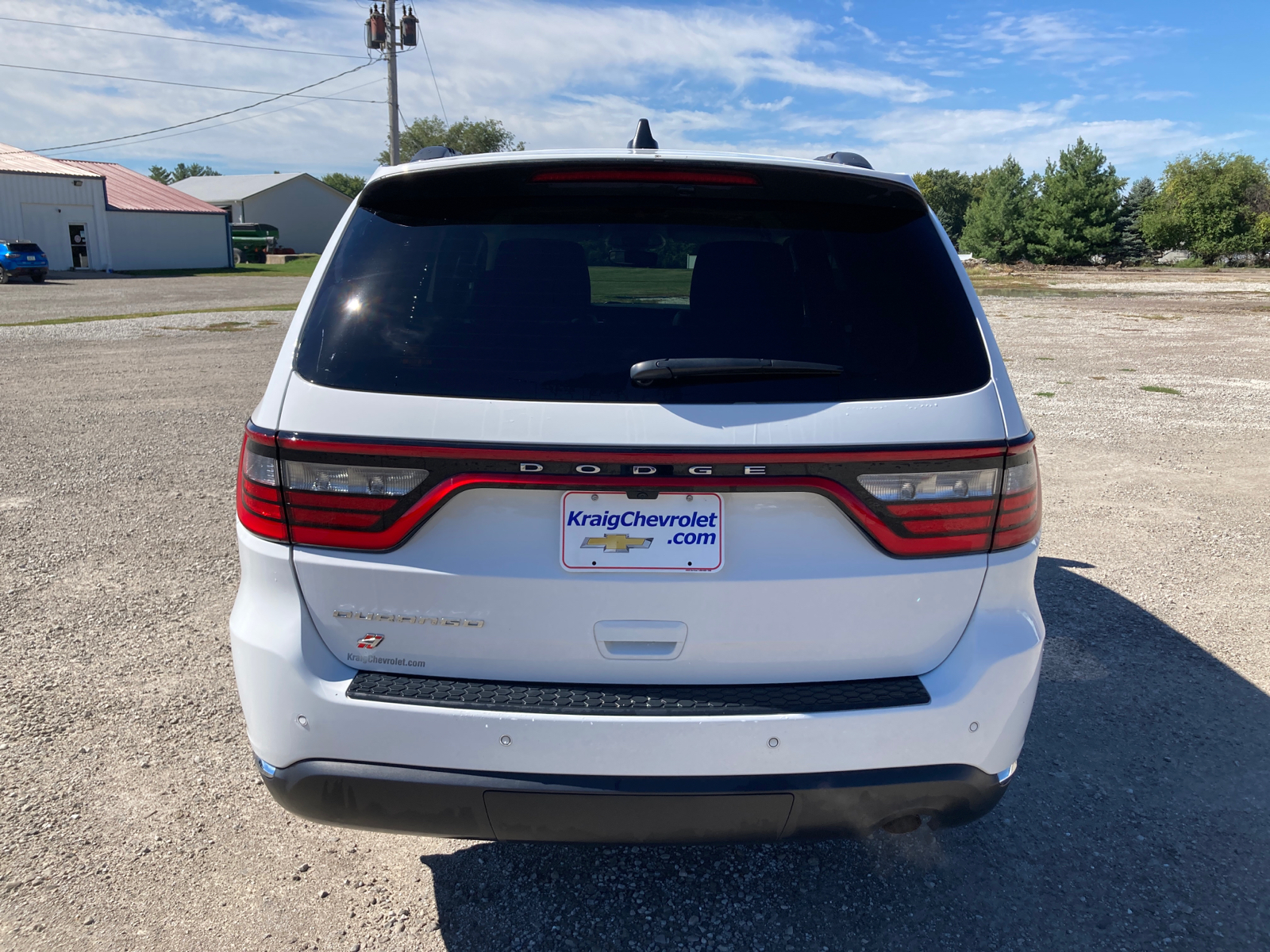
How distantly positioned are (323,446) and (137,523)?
14.5 ft

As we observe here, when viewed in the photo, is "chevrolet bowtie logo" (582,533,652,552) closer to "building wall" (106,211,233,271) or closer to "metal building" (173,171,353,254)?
"building wall" (106,211,233,271)

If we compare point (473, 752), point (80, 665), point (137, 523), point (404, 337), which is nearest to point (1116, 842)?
point (473, 752)

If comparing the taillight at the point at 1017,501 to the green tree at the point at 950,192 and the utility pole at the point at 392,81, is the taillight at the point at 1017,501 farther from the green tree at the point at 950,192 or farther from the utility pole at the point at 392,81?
the green tree at the point at 950,192

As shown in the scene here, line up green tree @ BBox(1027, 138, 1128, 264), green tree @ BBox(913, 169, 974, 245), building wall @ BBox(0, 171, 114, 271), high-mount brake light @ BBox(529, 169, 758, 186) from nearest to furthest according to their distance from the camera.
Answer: high-mount brake light @ BBox(529, 169, 758, 186), building wall @ BBox(0, 171, 114, 271), green tree @ BBox(1027, 138, 1128, 264), green tree @ BBox(913, 169, 974, 245)

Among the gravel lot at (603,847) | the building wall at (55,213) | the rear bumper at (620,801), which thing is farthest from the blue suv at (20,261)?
the rear bumper at (620,801)

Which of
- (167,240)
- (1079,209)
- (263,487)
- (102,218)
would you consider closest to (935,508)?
(263,487)

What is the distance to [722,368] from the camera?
Answer: 74.0 inches

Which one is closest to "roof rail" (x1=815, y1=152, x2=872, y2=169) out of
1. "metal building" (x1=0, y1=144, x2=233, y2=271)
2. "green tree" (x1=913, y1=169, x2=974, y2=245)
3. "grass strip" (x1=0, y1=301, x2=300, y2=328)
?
"grass strip" (x1=0, y1=301, x2=300, y2=328)

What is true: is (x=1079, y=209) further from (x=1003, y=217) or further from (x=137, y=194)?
(x=137, y=194)

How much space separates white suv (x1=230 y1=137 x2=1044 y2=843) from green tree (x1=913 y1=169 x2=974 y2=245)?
128 meters

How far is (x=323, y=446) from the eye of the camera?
1.88 m

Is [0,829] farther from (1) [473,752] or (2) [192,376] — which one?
(2) [192,376]

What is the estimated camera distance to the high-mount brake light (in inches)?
81.7

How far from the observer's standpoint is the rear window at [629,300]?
1.91 metres
